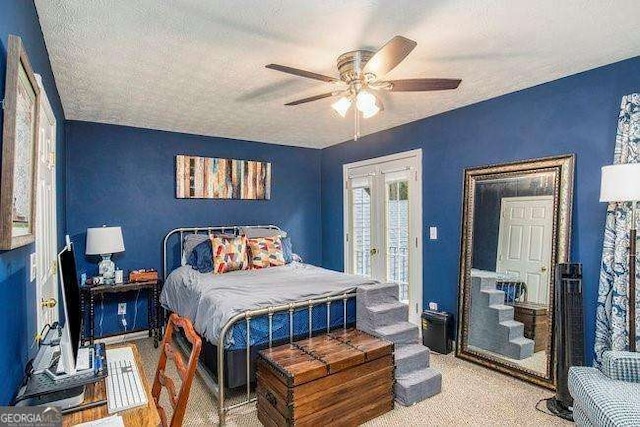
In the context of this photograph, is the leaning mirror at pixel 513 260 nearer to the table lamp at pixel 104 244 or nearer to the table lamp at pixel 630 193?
the table lamp at pixel 630 193

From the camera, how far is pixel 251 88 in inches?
115

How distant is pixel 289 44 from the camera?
2.21 metres

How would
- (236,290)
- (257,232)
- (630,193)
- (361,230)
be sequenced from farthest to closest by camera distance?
(361,230), (257,232), (236,290), (630,193)

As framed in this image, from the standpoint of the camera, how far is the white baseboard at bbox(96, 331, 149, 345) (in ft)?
12.8

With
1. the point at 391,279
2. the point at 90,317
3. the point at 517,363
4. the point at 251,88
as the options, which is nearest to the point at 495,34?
the point at 251,88

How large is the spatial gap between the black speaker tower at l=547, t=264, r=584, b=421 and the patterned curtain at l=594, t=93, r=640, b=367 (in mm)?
265

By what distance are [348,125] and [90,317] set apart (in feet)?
11.2

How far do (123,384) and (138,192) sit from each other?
3.22 meters

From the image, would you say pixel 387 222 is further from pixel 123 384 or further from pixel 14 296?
pixel 14 296

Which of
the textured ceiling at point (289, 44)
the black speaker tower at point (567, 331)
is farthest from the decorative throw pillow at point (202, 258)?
the black speaker tower at point (567, 331)

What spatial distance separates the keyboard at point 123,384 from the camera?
3.95ft

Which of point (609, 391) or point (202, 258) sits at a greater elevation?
point (202, 258)

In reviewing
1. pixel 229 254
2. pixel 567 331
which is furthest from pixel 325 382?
pixel 229 254

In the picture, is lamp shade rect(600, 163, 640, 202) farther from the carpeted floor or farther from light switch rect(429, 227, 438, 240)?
light switch rect(429, 227, 438, 240)
